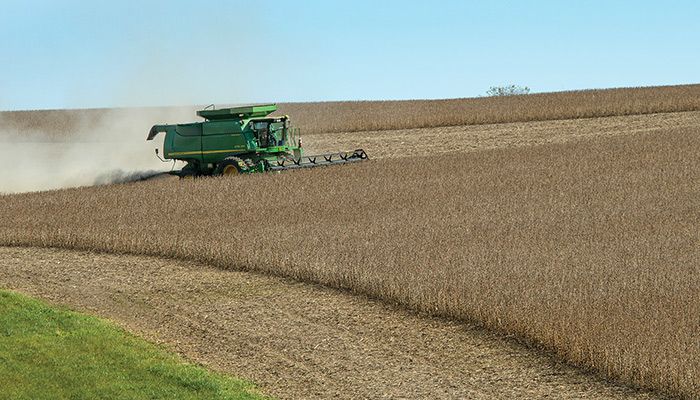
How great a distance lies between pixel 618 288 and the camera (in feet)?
52.9

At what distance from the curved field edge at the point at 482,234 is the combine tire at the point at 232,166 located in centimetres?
225

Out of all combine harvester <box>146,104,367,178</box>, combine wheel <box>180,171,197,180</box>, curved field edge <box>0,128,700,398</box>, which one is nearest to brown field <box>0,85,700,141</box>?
combine harvester <box>146,104,367,178</box>

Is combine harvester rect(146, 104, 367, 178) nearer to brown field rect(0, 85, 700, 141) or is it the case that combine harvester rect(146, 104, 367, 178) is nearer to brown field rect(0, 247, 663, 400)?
brown field rect(0, 85, 700, 141)

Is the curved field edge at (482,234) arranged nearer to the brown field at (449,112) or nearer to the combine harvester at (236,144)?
the combine harvester at (236,144)

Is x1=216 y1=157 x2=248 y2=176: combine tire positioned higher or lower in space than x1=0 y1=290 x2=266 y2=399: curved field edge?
higher

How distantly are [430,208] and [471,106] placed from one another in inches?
1484

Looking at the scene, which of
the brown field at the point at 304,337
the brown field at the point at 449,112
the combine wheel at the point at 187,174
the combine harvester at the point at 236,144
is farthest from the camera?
the brown field at the point at 449,112

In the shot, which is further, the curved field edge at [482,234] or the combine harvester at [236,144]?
the combine harvester at [236,144]

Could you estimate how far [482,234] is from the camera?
21.4 meters

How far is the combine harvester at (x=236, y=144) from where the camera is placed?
1314 inches

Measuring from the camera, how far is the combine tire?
3288 centimetres

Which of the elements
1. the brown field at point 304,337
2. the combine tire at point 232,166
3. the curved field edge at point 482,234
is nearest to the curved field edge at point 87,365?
the brown field at point 304,337

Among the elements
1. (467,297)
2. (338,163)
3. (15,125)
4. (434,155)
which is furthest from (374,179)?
(15,125)

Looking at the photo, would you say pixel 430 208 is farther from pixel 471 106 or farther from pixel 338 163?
pixel 471 106
